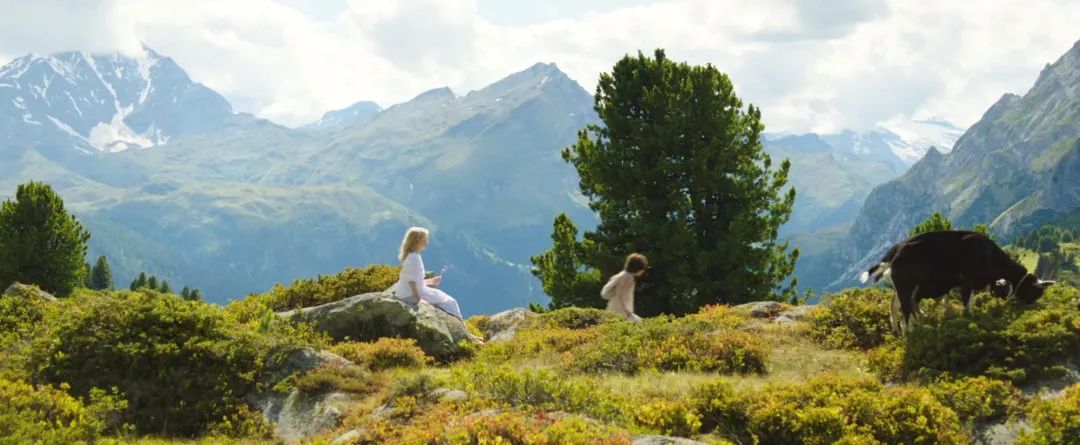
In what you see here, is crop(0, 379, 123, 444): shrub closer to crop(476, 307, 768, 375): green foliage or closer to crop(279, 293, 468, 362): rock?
crop(279, 293, 468, 362): rock

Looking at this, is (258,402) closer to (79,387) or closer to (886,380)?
(79,387)

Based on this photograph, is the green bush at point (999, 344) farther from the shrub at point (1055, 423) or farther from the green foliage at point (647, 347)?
the green foliage at point (647, 347)

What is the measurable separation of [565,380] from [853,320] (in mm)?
7669

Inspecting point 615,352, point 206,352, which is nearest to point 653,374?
point 615,352

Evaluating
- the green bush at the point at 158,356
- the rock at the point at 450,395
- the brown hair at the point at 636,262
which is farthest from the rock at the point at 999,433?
the brown hair at the point at 636,262

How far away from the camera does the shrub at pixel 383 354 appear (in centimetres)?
1455

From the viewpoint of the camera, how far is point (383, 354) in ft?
48.5

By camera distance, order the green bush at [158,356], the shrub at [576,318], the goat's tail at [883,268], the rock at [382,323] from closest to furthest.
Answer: the green bush at [158,356] → the goat's tail at [883,268] → the rock at [382,323] → the shrub at [576,318]

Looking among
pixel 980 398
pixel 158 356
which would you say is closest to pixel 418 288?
pixel 158 356

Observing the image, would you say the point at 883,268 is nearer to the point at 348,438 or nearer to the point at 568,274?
the point at 348,438

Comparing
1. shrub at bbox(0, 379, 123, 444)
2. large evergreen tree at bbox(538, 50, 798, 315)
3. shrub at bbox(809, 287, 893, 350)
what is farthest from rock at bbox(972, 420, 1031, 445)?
large evergreen tree at bbox(538, 50, 798, 315)

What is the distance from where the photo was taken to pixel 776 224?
33.3 meters

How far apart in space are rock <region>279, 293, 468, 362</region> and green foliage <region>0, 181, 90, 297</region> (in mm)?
30187

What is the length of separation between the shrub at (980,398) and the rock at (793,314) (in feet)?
24.1
